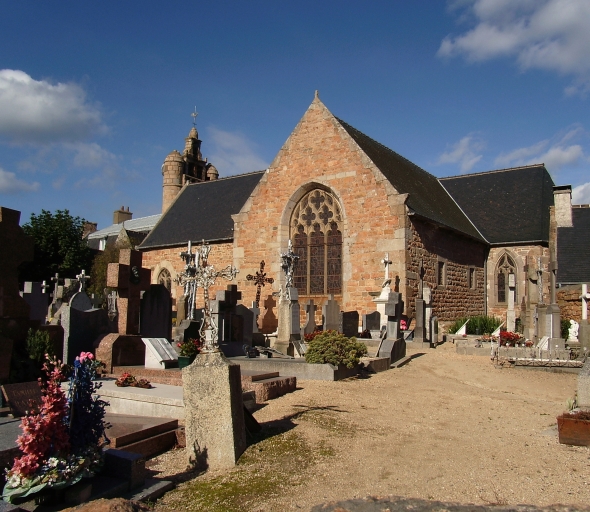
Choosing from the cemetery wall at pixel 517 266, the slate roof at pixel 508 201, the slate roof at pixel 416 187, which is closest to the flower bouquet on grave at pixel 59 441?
the slate roof at pixel 416 187

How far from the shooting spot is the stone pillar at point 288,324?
14.1 meters

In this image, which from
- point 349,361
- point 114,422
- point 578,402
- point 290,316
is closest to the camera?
point 114,422

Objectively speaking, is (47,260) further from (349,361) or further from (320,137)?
(349,361)

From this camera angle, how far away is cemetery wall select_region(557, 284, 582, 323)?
774 inches

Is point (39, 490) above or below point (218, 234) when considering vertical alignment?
below

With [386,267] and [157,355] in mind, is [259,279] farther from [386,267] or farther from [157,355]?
[157,355]

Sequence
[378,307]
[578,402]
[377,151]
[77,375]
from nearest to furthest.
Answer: [77,375] → [578,402] → [378,307] → [377,151]

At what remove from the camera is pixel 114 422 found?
662 centimetres

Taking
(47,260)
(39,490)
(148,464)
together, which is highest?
(47,260)

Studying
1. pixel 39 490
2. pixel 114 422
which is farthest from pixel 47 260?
pixel 39 490

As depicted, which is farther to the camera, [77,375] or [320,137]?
[320,137]

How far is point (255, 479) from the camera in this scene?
5445mm

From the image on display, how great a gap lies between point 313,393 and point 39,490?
19.5ft

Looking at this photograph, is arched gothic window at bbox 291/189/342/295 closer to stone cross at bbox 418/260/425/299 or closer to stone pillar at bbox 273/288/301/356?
stone cross at bbox 418/260/425/299
